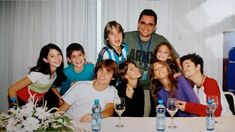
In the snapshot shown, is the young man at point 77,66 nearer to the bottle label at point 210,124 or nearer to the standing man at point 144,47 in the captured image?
the standing man at point 144,47

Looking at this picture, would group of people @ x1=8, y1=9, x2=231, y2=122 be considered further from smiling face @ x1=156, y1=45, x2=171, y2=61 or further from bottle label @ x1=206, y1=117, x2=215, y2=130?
bottle label @ x1=206, y1=117, x2=215, y2=130

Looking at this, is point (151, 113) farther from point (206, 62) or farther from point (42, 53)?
point (42, 53)

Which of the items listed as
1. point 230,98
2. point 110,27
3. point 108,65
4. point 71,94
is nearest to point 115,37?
point 110,27

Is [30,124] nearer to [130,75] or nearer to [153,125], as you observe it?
[153,125]

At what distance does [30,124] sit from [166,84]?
2.18 metres

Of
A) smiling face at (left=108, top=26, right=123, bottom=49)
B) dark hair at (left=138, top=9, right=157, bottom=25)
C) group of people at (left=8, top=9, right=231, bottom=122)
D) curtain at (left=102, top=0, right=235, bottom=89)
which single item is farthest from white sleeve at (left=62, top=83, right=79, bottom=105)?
dark hair at (left=138, top=9, right=157, bottom=25)

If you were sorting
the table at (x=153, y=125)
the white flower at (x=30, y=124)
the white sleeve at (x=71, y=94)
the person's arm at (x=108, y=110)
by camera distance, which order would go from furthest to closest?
the white sleeve at (x=71, y=94), the person's arm at (x=108, y=110), the table at (x=153, y=125), the white flower at (x=30, y=124)

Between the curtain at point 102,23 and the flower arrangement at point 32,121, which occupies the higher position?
the curtain at point 102,23

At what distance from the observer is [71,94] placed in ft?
11.1

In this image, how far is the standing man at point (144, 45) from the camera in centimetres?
340

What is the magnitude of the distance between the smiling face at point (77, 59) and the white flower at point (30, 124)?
1930 millimetres

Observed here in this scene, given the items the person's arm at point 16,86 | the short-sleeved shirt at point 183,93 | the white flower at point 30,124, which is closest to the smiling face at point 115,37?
the short-sleeved shirt at point 183,93

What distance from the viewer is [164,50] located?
11.1ft

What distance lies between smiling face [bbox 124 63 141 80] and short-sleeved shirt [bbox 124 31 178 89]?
0.14ft
